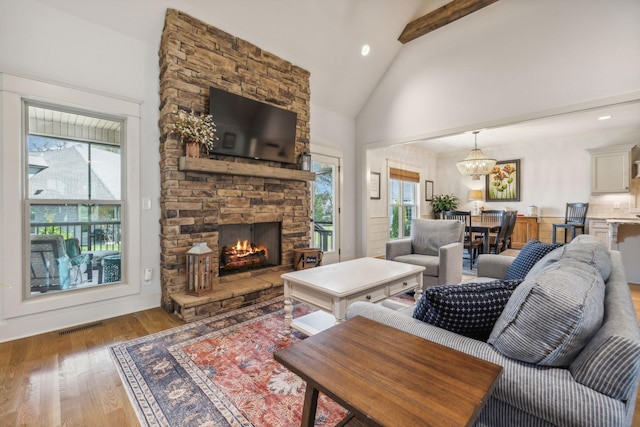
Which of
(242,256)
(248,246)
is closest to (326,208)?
(248,246)

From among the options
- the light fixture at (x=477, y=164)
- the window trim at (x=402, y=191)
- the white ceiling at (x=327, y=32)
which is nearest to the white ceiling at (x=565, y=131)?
the white ceiling at (x=327, y=32)

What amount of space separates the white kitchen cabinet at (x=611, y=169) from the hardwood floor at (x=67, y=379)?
18.9 ft

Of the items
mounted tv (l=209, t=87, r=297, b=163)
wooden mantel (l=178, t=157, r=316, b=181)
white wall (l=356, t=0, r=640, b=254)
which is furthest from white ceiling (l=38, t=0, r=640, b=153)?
wooden mantel (l=178, t=157, r=316, b=181)

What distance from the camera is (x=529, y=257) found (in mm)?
2242

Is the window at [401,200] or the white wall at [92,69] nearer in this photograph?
the white wall at [92,69]

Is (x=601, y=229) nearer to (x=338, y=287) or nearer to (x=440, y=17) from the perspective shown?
(x=440, y=17)

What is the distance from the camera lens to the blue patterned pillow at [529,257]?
2.17 meters

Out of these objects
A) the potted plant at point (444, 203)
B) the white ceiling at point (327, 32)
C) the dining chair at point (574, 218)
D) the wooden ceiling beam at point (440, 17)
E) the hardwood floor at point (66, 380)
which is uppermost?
the wooden ceiling beam at point (440, 17)

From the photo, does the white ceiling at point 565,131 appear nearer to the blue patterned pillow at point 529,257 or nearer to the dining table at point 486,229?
the dining table at point 486,229

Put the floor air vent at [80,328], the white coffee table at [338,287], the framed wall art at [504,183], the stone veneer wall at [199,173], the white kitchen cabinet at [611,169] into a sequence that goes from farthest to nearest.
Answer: the framed wall art at [504,183] < the white kitchen cabinet at [611,169] < the stone veneer wall at [199,173] < the floor air vent at [80,328] < the white coffee table at [338,287]

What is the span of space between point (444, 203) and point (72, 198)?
746 cm

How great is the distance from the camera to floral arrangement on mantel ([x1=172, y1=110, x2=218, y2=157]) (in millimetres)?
2973

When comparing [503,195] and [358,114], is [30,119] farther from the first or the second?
[503,195]

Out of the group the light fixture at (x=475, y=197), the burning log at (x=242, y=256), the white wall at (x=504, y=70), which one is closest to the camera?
the white wall at (x=504, y=70)
